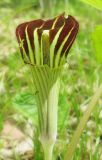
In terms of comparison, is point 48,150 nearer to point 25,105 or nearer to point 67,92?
point 25,105

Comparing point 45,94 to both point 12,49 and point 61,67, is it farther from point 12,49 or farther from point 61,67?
point 12,49

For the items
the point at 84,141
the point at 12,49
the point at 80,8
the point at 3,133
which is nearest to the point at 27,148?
the point at 3,133

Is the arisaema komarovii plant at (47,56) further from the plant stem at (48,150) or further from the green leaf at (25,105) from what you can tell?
the green leaf at (25,105)

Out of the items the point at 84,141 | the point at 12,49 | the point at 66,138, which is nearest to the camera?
the point at 84,141

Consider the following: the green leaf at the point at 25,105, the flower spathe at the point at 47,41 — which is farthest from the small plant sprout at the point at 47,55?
the green leaf at the point at 25,105

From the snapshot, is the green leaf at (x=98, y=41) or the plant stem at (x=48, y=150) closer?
the green leaf at (x=98, y=41)
